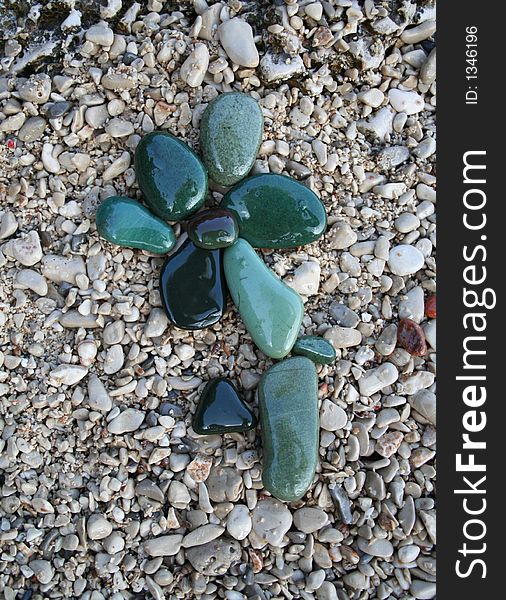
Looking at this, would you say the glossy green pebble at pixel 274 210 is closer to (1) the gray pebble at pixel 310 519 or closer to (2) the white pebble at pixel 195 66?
(2) the white pebble at pixel 195 66

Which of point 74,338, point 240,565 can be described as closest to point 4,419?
point 74,338

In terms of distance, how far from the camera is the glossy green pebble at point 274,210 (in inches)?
84.2

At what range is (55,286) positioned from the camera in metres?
2.16

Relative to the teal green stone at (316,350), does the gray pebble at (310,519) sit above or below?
below

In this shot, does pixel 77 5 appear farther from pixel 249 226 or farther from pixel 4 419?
pixel 4 419

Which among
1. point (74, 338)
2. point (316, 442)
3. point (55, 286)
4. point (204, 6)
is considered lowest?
point (316, 442)

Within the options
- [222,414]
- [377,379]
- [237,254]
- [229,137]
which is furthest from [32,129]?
[377,379]

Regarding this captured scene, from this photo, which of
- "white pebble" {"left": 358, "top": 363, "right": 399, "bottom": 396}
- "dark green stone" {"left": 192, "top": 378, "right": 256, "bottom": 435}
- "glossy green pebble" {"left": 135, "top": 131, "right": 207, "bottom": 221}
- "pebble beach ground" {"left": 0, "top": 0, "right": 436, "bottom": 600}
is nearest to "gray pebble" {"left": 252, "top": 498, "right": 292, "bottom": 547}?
"pebble beach ground" {"left": 0, "top": 0, "right": 436, "bottom": 600}

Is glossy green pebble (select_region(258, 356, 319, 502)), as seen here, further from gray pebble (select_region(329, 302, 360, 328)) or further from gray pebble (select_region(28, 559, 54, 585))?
gray pebble (select_region(28, 559, 54, 585))

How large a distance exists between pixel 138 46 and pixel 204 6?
25 cm

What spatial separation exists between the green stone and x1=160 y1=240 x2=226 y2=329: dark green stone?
1.9 inches

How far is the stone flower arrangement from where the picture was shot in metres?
2.06

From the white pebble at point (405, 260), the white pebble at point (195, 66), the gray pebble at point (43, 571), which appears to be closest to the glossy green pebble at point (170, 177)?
the white pebble at point (195, 66)

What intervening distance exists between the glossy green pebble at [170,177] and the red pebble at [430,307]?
2.60ft
